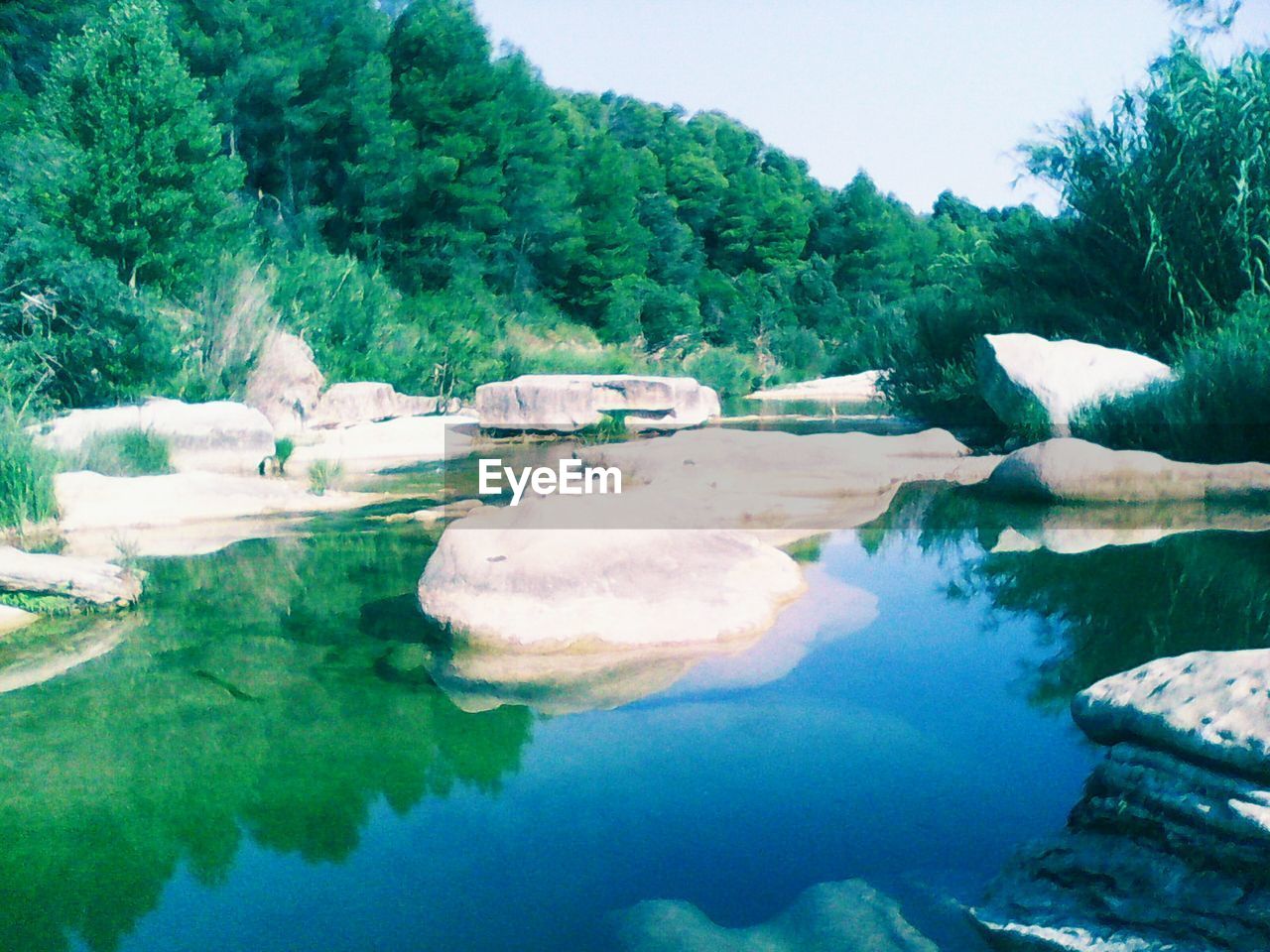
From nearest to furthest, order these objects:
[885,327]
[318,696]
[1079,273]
A: [318,696], [1079,273], [885,327]

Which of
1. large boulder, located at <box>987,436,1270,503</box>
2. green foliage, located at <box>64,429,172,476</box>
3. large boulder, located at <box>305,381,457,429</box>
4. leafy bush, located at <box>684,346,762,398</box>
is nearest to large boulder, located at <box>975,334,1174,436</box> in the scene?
large boulder, located at <box>987,436,1270,503</box>

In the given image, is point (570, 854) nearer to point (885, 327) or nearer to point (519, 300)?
point (885, 327)

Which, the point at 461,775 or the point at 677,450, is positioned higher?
the point at 677,450

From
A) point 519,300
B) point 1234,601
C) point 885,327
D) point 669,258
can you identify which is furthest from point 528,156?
point 1234,601

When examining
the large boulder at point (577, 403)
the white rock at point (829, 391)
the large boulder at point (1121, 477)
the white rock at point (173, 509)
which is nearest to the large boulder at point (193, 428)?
the white rock at point (173, 509)

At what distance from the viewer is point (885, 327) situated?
19.0m

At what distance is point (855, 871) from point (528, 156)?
35102 mm

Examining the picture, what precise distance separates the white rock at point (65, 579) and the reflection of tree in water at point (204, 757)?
1.06 ft

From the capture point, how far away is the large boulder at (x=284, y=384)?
17.7 meters

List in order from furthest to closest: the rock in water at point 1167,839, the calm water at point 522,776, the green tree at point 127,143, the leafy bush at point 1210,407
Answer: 1. the green tree at point 127,143
2. the leafy bush at point 1210,407
3. the calm water at point 522,776
4. the rock in water at point 1167,839

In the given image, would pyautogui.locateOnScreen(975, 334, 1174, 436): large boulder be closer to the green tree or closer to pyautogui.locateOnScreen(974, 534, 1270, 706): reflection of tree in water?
pyautogui.locateOnScreen(974, 534, 1270, 706): reflection of tree in water

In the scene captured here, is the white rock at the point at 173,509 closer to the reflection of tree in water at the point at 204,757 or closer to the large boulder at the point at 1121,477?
the reflection of tree in water at the point at 204,757

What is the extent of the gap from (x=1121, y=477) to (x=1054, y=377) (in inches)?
137

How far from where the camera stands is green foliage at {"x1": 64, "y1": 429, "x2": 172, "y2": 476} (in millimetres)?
11305
